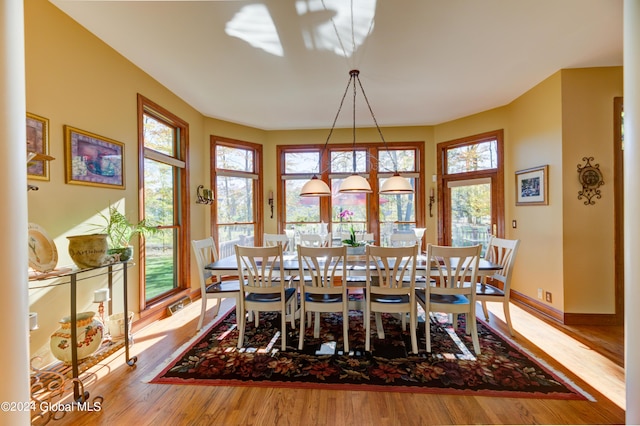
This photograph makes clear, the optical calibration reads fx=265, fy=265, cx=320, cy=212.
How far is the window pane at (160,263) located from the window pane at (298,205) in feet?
6.78

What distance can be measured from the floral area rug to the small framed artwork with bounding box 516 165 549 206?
1.83m

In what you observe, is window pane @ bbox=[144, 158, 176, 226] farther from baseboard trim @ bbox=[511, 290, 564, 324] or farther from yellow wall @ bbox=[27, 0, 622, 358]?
baseboard trim @ bbox=[511, 290, 564, 324]

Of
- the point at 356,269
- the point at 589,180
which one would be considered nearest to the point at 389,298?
the point at 356,269

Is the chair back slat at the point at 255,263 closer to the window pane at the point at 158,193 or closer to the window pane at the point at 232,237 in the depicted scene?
the window pane at the point at 158,193

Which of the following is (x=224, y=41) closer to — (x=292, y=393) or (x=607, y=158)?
(x=292, y=393)

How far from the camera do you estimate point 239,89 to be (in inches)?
138

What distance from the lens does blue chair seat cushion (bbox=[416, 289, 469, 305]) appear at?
8.36 ft

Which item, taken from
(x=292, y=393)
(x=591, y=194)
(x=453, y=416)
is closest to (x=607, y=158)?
(x=591, y=194)

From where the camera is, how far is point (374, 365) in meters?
2.31

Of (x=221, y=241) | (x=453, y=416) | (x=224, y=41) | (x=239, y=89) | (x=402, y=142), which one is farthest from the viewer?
(x=402, y=142)

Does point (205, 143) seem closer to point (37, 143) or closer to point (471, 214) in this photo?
point (37, 143)

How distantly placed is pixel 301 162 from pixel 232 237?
1.96m

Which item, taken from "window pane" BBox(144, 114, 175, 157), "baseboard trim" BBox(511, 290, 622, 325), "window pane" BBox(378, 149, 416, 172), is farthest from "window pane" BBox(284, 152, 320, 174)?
"baseboard trim" BBox(511, 290, 622, 325)

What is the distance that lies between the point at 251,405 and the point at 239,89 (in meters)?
3.46
